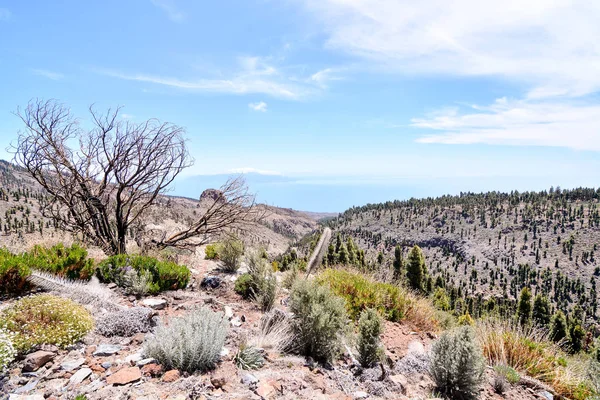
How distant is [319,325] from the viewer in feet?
15.5

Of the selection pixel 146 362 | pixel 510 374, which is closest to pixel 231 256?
pixel 146 362

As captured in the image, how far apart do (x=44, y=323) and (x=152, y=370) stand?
1701mm

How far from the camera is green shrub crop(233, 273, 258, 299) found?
24.7 feet

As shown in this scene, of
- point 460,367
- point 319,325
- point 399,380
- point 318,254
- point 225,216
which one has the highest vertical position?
point 225,216

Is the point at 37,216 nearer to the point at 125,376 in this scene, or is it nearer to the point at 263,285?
the point at 263,285

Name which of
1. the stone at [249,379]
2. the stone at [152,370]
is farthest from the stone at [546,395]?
the stone at [152,370]

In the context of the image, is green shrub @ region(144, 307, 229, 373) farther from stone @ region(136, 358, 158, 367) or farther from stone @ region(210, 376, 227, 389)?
stone @ region(210, 376, 227, 389)

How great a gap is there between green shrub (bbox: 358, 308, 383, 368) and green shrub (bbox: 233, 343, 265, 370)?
154 cm

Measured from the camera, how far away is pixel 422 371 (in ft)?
16.6

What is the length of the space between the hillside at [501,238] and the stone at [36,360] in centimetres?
8538

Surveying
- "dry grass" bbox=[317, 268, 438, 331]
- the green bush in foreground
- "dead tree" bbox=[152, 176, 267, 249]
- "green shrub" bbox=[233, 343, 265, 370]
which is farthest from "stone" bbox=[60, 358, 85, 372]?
"dead tree" bbox=[152, 176, 267, 249]

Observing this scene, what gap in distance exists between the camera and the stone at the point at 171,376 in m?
3.39

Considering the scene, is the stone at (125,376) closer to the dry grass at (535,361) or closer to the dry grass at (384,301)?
the dry grass at (384,301)

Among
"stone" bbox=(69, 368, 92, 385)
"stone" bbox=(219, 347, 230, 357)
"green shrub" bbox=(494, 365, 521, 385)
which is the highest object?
"stone" bbox=(69, 368, 92, 385)
